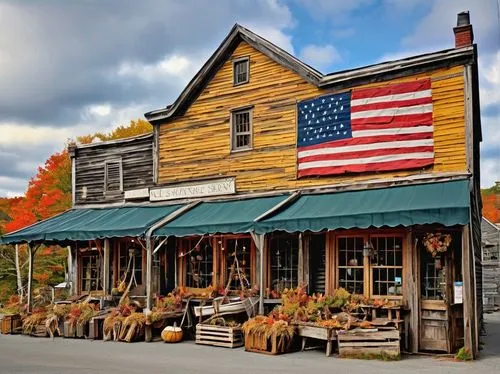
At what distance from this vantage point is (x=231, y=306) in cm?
1551

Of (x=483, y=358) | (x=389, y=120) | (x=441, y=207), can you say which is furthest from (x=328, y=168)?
(x=483, y=358)

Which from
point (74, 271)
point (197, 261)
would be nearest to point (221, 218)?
point (197, 261)

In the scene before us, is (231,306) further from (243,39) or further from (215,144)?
(243,39)

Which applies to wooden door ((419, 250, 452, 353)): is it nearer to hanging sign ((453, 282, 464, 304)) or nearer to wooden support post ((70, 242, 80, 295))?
hanging sign ((453, 282, 464, 304))

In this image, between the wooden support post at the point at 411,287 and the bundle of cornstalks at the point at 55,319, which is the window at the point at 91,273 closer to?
the bundle of cornstalks at the point at 55,319

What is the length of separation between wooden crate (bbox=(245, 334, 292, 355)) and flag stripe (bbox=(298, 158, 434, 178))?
A: 451 centimetres

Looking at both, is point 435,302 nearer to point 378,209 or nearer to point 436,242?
point 436,242

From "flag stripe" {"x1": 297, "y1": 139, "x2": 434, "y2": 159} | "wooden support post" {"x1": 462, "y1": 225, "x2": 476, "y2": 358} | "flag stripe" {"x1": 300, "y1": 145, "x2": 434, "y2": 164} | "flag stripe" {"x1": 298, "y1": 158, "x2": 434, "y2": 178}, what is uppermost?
"flag stripe" {"x1": 297, "y1": 139, "x2": 434, "y2": 159}

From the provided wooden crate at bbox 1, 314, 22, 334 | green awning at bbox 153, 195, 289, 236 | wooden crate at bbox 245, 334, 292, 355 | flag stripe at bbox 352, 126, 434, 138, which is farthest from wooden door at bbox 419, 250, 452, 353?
wooden crate at bbox 1, 314, 22, 334

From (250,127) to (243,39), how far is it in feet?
8.60

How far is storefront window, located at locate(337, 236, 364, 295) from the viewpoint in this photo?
15.2 meters

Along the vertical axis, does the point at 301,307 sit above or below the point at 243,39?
below

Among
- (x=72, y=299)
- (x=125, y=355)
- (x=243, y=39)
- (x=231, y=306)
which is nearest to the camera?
(x=125, y=355)

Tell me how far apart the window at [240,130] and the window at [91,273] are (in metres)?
6.89
